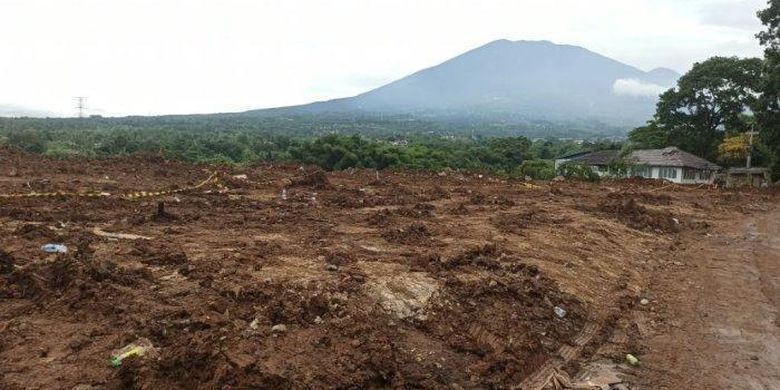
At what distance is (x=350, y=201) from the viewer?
13.2m

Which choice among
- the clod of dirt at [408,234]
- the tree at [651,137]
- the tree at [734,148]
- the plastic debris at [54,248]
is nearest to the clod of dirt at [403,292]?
the clod of dirt at [408,234]

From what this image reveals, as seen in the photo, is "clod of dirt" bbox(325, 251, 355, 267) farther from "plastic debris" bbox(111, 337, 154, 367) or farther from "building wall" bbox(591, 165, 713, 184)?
"building wall" bbox(591, 165, 713, 184)

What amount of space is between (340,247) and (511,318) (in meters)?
2.92

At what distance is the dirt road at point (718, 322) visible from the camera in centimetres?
524

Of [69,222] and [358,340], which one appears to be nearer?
[358,340]

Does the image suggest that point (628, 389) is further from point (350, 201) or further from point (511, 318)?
point (350, 201)

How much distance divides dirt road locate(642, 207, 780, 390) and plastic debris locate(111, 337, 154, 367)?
4.17 m

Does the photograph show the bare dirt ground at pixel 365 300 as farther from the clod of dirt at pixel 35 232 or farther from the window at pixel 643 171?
the window at pixel 643 171

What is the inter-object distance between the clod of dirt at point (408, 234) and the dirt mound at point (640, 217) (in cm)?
545

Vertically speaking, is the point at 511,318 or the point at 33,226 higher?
the point at 33,226

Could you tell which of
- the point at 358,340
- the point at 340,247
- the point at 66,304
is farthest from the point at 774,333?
the point at 66,304

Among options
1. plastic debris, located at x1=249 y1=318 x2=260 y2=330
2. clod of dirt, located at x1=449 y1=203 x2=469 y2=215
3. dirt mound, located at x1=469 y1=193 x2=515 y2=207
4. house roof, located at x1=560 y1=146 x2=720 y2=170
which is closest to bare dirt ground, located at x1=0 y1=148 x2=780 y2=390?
plastic debris, located at x1=249 y1=318 x2=260 y2=330

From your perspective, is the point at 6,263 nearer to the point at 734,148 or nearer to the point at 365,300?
the point at 365,300

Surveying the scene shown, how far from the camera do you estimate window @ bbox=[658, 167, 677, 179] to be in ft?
126
